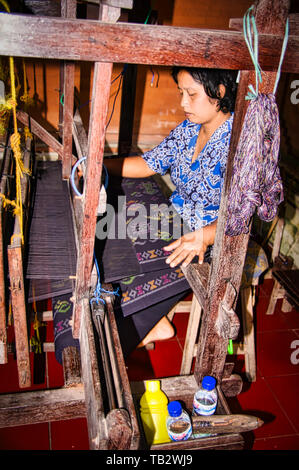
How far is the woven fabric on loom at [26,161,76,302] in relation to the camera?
81.7 inches

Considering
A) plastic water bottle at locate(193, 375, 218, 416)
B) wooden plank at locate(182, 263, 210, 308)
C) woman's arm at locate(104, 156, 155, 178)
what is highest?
woman's arm at locate(104, 156, 155, 178)

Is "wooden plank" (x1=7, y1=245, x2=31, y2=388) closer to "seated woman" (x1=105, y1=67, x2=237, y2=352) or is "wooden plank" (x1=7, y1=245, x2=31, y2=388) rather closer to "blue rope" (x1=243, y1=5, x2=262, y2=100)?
"seated woman" (x1=105, y1=67, x2=237, y2=352)

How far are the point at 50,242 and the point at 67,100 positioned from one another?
41.5 inches

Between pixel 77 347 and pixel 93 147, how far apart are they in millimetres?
1063

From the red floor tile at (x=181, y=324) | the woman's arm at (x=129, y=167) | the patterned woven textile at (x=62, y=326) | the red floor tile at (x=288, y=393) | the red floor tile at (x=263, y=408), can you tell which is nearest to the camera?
the patterned woven textile at (x=62, y=326)

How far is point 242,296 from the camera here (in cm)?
264

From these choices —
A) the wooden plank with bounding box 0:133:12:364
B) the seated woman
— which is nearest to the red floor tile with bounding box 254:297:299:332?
the seated woman

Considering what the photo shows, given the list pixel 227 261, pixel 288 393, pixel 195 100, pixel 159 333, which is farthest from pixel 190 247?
pixel 288 393

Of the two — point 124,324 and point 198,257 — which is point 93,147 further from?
point 124,324

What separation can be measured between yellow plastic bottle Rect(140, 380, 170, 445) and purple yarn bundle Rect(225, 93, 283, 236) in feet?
2.77

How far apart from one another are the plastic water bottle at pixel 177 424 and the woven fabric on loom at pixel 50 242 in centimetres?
79

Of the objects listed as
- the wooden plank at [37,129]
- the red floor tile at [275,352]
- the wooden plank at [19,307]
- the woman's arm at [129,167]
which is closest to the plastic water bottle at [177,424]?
the wooden plank at [19,307]

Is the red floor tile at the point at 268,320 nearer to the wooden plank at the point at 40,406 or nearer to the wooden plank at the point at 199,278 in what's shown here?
the wooden plank at the point at 199,278

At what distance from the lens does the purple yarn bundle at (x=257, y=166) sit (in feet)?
4.31
